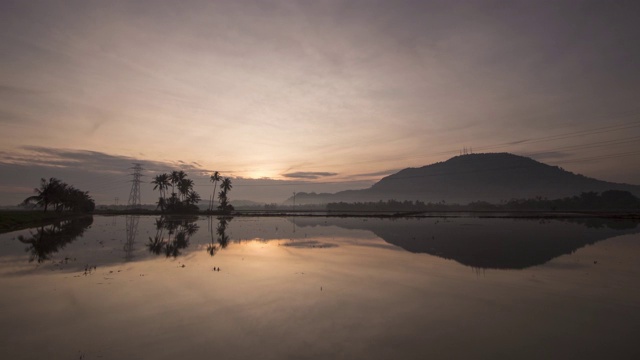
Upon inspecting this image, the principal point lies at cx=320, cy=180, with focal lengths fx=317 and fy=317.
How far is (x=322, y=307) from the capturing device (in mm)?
12391

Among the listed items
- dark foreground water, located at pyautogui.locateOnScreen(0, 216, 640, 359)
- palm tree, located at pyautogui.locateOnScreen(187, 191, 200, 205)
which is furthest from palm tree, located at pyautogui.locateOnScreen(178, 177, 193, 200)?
dark foreground water, located at pyautogui.locateOnScreen(0, 216, 640, 359)

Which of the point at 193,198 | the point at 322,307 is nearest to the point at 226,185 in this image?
the point at 193,198

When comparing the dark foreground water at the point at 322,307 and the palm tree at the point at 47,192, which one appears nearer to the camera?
the dark foreground water at the point at 322,307

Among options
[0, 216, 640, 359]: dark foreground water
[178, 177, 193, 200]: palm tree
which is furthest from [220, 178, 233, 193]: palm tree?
[0, 216, 640, 359]: dark foreground water

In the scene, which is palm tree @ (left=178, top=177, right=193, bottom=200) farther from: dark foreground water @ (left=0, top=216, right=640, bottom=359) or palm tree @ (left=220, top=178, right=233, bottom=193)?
dark foreground water @ (left=0, top=216, right=640, bottom=359)

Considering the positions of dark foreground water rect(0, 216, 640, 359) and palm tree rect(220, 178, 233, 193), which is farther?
palm tree rect(220, 178, 233, 193)

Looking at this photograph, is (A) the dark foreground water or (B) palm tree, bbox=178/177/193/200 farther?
(B) palm tree, bbox=178/177/193/200

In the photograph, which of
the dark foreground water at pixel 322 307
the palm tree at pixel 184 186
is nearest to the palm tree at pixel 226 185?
the palm tree at pixel 184 186

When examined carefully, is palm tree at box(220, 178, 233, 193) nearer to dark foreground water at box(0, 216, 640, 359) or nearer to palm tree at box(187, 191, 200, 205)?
palm tree at box(187, 191, 200, 205)

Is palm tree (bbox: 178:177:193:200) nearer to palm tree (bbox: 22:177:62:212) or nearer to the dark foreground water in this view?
palm tree (bbox: 22:177:62:212)

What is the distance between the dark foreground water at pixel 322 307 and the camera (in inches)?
348

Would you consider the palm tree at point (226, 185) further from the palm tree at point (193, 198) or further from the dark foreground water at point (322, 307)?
the dark foreground water at point (322, 307)

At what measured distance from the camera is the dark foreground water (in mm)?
8836

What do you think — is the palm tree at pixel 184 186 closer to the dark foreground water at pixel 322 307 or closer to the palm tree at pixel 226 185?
the palm tree at pixel 226 185
